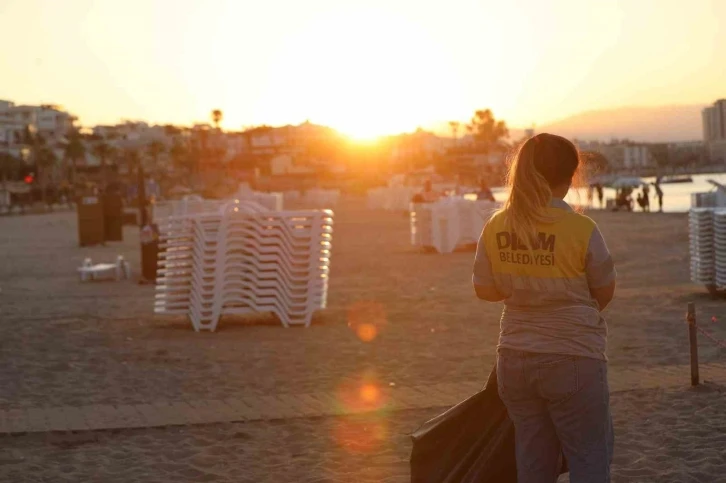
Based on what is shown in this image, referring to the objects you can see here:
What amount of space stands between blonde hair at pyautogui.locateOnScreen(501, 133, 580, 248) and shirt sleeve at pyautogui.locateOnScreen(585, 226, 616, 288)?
0.50 ft

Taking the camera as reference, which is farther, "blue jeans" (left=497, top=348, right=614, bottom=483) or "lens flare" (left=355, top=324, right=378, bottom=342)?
"lens flare" (left=355, top=324, right=378, bottom=342)

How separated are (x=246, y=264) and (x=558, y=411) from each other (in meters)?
9.25

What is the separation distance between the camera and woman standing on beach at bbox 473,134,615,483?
3.65m

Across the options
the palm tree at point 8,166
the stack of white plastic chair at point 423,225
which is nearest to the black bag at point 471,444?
the stack of white plastic chair at point 423,225

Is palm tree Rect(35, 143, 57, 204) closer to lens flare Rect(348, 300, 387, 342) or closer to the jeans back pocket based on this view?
lens flare Rect(348, 300, 387, 342)

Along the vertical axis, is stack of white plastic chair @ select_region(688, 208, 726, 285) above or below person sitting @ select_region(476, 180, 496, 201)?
below

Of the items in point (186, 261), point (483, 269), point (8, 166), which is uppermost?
point (8, 166)

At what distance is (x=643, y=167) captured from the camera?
198m

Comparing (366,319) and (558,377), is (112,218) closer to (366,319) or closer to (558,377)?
(366,319)

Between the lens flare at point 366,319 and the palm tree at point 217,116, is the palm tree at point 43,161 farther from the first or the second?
the lens flare at point 366,319

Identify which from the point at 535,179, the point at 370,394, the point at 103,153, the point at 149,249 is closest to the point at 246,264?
the point at 370,394

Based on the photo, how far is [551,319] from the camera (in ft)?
12.1

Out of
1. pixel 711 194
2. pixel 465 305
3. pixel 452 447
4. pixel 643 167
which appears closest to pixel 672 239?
pixel 711 194

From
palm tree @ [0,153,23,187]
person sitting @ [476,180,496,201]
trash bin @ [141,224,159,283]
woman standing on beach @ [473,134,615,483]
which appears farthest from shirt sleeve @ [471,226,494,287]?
palm tree @ [0,153,23,187]
